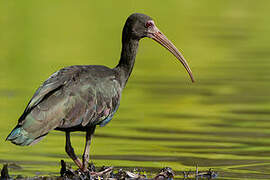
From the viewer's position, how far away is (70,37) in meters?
32.7

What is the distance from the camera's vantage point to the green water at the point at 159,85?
539 inches

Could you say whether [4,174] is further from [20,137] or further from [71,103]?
[71,103]

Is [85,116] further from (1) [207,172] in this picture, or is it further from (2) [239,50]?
(2) [239,50]

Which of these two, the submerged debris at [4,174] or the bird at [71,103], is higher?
the bird at [71,103]

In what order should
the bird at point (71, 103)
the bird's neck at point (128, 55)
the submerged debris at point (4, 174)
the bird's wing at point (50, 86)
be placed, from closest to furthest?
1. the bird at point (71, 103)
2. the bird's wing at point (50, 86)
3. the submerged debris at point (4, 174)
4. the bird's neck at point (128, 55)

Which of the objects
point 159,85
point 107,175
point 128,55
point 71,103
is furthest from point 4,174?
point 159,85

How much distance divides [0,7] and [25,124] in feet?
97.8

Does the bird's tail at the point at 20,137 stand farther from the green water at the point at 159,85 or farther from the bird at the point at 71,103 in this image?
the green water at the point at 159,85

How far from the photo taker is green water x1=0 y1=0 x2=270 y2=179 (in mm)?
13703

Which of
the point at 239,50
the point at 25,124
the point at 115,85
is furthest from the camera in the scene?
the point at 239,50

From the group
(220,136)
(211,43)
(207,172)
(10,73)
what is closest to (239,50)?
(211,43)

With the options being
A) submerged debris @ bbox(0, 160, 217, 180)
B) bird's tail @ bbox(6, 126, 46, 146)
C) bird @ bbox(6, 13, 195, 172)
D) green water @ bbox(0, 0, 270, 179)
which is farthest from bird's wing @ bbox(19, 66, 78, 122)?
green water @ bbox(0, 0, 270, 179)

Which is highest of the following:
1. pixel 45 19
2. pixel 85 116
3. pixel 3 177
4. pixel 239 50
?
pixel 45 19

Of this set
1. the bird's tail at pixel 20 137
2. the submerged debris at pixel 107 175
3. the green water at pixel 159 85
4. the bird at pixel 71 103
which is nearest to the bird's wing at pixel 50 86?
the bird at pixel 71 103
